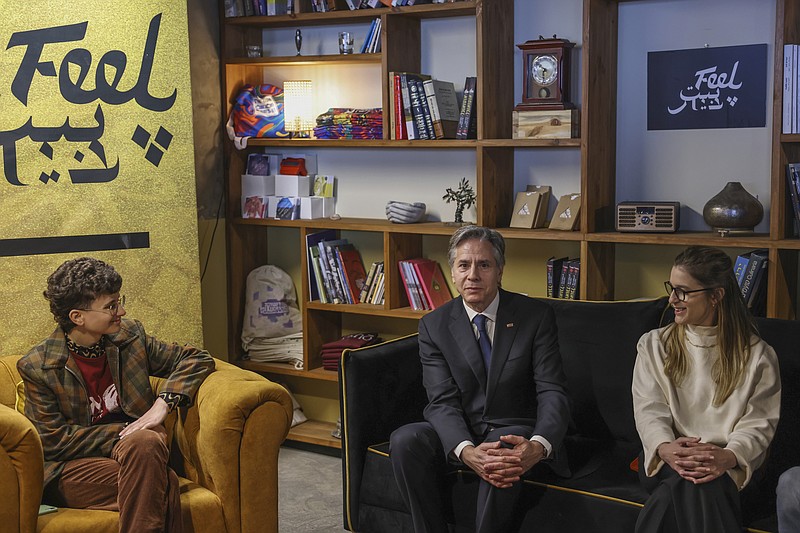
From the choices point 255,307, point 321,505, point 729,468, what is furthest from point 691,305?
point 255,307

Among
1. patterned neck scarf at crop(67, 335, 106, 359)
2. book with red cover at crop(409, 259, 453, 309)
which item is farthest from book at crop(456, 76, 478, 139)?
patterned neck scarf at crop(67, 335, 106, 359)

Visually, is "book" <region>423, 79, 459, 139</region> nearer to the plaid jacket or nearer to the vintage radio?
the vintage radio

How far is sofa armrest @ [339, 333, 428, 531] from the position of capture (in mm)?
3320

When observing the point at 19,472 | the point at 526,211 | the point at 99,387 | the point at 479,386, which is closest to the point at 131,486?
the point at 19,472

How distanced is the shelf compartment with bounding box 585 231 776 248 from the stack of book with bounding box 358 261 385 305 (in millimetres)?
1080

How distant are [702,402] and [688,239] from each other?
3.10ft

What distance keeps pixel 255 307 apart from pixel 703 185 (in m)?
2.24

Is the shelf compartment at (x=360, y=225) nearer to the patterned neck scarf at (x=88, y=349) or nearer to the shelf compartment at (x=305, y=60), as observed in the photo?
the shelf compartment at (x=305, y=60)

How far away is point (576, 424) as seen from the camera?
3465 millimetres

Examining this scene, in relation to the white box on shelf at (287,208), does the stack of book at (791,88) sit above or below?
above

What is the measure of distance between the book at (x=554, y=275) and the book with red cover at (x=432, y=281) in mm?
534

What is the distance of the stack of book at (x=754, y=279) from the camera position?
3.61 metres

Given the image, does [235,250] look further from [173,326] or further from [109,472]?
[109,472]

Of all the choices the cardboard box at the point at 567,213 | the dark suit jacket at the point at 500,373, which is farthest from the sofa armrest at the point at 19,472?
the cardboard box at the point at 567,213
